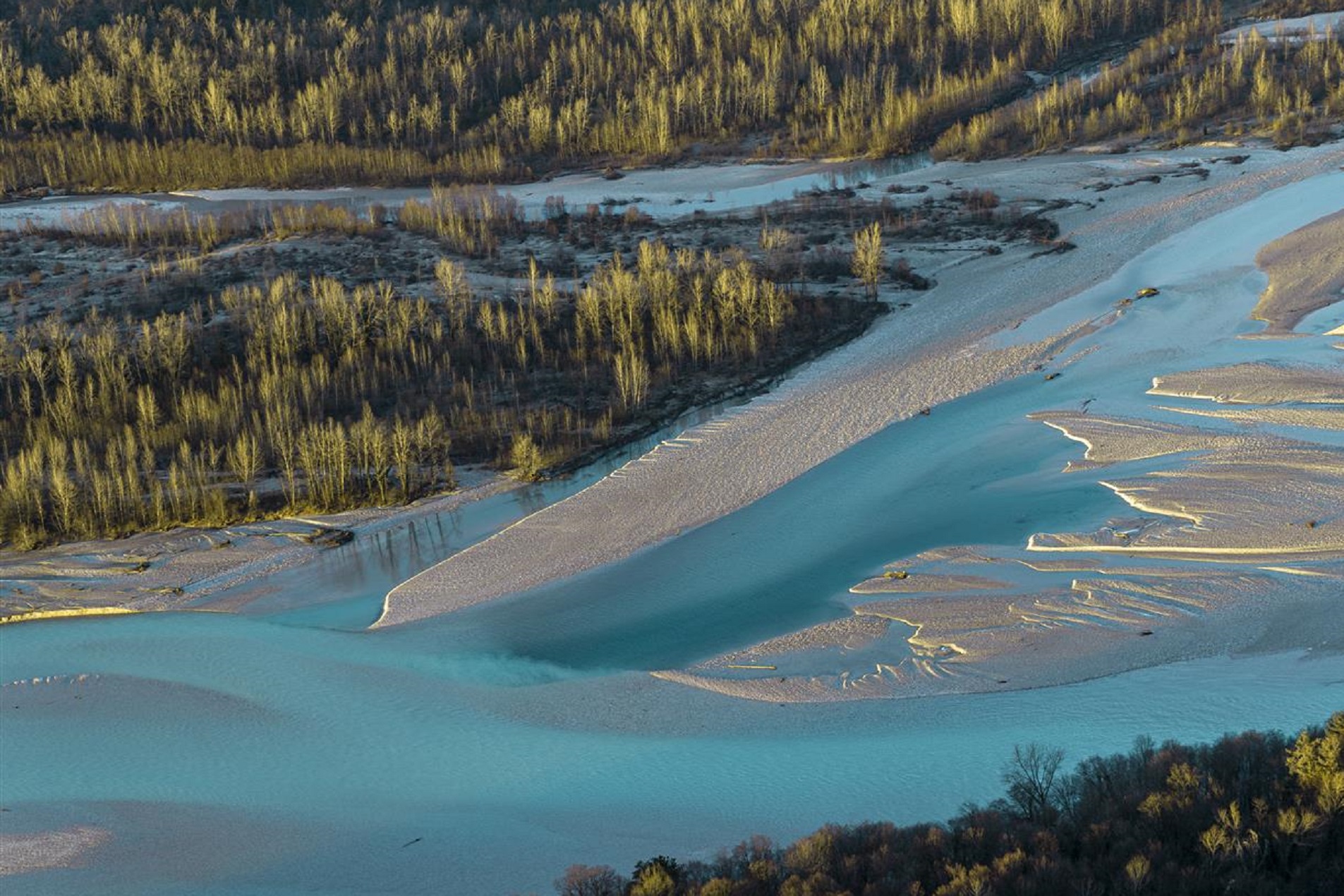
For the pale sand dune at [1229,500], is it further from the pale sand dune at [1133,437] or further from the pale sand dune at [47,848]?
the pale sand dune at [47,848]

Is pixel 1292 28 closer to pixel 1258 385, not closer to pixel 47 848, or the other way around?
pixel 1258 385

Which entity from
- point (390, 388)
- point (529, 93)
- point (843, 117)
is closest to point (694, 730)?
point (390, 388)

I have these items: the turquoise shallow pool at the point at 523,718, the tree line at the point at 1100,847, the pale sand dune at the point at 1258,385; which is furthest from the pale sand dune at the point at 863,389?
the tree line at the point at 1100,847

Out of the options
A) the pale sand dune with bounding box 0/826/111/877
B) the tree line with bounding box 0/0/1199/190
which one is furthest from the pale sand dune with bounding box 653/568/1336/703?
the tree line with bounding box 0/0/1199/190

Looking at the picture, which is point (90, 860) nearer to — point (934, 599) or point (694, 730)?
point (694, 730)

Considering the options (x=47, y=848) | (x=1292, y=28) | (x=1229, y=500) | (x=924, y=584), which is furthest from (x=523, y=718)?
(x=1292, y=28)

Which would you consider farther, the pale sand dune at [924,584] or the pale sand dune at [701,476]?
the pale sand dune at [701,476]

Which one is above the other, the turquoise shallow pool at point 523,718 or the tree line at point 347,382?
the tree line at point 347,382
